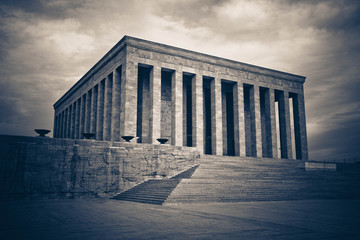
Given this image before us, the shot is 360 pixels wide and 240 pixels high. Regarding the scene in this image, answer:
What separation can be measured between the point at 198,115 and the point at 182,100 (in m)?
2.58

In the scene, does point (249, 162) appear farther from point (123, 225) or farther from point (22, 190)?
point (123, 225)

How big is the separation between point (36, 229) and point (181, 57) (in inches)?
909

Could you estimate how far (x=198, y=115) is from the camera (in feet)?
89.4

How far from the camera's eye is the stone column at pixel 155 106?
24.9 metres

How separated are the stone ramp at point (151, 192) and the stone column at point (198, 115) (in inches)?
352

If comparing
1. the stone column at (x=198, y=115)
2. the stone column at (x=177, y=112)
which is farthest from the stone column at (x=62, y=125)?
the stone column at (x=198, y=115)

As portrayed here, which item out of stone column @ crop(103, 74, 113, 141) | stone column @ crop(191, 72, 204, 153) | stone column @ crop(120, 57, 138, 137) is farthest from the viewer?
stone column @ crop(103, 74, 113, 141)

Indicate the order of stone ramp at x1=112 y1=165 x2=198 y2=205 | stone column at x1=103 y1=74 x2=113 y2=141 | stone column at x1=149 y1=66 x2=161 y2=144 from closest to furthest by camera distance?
stone ramp at x1=112 y1=165 x2=198 y2=205
stone column at x1=149 y1=66 x2=161 y2=144
stone column at x1=103 y1=74 x2=113 y2=141

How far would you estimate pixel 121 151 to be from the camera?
18609 mm

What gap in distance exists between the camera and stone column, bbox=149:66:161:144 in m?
24.9

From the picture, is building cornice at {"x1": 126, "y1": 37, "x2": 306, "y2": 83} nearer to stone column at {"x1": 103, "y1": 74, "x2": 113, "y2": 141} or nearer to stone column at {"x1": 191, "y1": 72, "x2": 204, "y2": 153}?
stone column at {"x1": 191, "y1": 72, "x2": 204, "y2": 153}

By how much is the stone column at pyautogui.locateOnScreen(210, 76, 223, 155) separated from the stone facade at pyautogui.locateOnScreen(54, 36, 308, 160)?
9cm

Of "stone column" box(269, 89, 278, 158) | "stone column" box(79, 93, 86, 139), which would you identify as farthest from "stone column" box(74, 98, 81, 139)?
"stone column" box(269, 89, 278, 158)

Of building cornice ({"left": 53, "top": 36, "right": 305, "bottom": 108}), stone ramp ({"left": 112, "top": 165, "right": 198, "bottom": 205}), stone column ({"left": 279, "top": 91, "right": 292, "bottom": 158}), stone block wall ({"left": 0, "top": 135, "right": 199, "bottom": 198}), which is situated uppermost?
building cornice ({"left": 53, "top": 36, "right": 305, "bottom": 108})
